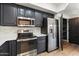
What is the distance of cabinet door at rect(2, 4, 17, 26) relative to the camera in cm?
224

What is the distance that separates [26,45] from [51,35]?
48.6 inches

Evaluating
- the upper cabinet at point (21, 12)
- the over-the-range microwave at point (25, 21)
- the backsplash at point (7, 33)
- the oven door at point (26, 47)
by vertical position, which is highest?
the upper cabinet at point (21, 12)

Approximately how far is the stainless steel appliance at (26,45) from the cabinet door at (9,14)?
21.0 inches

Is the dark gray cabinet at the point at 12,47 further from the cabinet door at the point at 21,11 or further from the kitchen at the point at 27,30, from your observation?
the cabinet door at the point at 21,11

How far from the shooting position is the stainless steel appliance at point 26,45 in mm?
2473

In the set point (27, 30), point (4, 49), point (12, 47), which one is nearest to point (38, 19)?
point (27, 30)

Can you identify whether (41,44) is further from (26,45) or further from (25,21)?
(25,21)

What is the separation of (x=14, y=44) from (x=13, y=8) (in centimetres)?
103

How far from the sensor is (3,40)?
94.7 inches

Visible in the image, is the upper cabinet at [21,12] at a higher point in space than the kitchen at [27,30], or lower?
higher

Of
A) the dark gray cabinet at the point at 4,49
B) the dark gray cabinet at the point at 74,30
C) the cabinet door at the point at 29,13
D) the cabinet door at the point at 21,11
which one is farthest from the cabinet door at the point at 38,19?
the dark gray cabinet at the point at 4,49

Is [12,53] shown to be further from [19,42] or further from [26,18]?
[26,18]

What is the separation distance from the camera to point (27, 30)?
10.0ft

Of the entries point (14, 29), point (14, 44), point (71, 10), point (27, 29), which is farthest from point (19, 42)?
point (71, 10)
